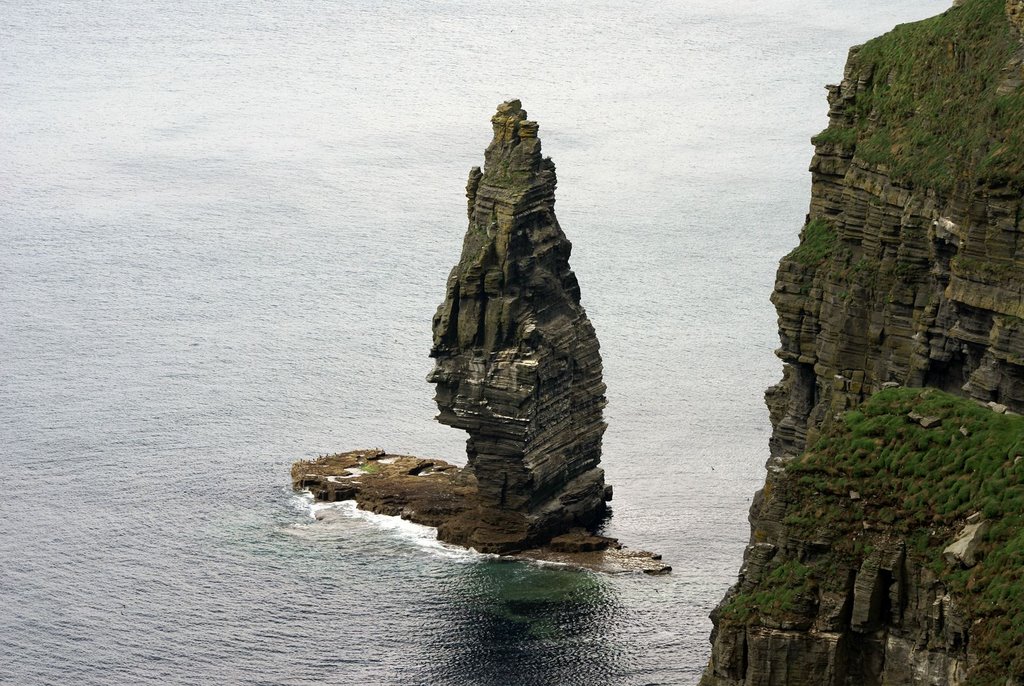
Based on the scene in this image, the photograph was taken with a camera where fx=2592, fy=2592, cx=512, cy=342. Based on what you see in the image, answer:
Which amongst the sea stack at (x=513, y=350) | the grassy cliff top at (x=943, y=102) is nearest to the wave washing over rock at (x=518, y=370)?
the sea stack at (x=513, y=350)

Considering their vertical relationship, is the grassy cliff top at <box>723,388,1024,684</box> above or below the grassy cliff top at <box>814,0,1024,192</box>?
below

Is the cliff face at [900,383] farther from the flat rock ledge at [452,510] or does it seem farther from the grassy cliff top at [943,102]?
the flat rock ledge at [452,510]

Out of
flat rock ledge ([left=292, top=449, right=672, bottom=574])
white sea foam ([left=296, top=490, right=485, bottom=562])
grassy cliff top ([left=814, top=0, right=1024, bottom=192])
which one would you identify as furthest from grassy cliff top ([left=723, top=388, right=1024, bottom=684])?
white sea foam ([left=296, top=490, right=485, bottom=562])

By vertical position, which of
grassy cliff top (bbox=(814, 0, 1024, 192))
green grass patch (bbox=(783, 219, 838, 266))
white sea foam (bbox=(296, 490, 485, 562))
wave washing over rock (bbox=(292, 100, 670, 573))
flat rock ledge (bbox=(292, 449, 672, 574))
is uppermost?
grassy cliff top (bbox=(814, 0, 1024, 192))

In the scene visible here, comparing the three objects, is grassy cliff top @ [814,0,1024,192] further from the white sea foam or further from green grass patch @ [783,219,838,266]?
the white sea foam

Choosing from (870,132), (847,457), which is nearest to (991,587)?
(847,457)

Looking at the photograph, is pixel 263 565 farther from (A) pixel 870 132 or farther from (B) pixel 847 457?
(B) pixel 847 457
